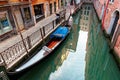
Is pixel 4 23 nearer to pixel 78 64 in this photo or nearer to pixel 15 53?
pixel 15 53

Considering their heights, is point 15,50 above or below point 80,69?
above

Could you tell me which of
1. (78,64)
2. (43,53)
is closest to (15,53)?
(43,53)

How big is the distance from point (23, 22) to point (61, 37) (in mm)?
3265

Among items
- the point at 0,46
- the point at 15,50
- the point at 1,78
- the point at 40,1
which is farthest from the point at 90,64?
the point at 40,1

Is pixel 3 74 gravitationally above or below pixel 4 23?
below

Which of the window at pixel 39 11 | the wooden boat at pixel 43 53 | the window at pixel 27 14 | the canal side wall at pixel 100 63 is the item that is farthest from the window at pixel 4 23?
the canal side wall at pixel 100 63

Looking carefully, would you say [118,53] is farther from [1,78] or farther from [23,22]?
[23,22]

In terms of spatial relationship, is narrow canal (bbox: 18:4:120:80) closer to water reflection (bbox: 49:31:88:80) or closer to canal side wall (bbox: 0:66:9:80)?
water reflection (bbox: 49:31:88:80)

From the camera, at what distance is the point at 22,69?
14.9 feet

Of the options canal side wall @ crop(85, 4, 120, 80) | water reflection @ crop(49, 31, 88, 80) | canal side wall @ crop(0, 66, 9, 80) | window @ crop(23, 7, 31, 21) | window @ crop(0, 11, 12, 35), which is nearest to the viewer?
canal side wall @ crop(0, 66, 9, 80)

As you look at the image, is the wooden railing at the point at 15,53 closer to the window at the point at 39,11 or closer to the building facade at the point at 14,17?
the building facade at the point at 14,17

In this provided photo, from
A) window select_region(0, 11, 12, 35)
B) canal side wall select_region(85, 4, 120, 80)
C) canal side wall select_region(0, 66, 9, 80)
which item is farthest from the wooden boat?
window select_region(0, 11, 12, 35)

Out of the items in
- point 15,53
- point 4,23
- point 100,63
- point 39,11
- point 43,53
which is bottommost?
point 100,63

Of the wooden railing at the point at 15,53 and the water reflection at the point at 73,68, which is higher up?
the wooden railing at the point at 15,53
